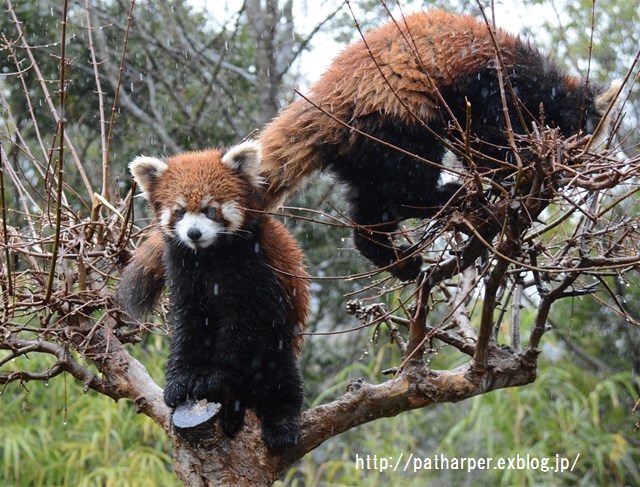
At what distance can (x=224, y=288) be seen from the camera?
2465 millimetres

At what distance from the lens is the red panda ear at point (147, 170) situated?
2.61m

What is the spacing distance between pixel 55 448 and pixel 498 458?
248 cm

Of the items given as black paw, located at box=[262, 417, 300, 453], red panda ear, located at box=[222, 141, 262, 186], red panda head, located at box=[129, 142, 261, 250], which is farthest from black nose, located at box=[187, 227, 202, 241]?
black paw, located at box=[262, 417, 300, 453]

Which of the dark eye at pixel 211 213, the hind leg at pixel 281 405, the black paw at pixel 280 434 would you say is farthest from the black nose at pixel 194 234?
the black paw at pixel 280 434

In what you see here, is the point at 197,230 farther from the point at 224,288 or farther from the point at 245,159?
the point at 245,159

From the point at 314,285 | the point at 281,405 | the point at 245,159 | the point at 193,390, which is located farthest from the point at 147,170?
the point at 314,285

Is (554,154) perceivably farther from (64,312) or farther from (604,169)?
(64,312)

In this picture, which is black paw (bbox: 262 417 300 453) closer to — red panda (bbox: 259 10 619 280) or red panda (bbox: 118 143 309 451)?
red panda (bbox: 118 143 309 451)

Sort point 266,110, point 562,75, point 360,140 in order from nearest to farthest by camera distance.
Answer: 1. point 360,140
2. point 562,75
3. point 266,110

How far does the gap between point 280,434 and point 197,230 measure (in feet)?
2.13

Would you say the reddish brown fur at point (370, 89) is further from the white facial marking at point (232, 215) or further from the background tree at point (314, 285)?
the background tree at point (314, 285)

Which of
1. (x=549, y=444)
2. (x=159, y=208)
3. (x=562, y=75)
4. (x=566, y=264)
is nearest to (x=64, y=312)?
(x=159, y=208)

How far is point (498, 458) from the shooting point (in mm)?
4492

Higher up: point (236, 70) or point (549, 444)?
point (236, 70)
